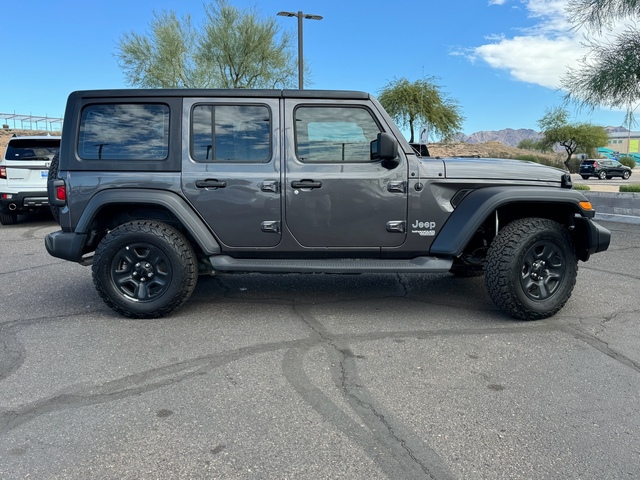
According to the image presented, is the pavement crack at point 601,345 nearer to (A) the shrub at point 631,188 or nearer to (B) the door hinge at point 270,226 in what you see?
(B) the door hinge at point 270,226

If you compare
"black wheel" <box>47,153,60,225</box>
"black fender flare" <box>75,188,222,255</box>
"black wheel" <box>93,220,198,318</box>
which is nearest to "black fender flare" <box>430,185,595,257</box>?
"black fender flare" <box>75,188,222,255</box>

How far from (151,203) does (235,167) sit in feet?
2.59

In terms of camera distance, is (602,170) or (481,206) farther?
(602,170)

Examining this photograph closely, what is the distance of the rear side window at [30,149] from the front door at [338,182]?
308 inches

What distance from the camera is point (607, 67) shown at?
1266 centimetres

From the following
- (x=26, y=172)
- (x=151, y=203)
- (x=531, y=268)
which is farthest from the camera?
(x=26, y=172)

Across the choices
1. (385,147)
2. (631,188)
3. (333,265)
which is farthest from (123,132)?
(631,188)

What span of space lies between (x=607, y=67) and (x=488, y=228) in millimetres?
10583

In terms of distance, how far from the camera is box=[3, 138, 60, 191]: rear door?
32.9 ft

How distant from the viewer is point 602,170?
127ft

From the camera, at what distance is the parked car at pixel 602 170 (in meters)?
38.6

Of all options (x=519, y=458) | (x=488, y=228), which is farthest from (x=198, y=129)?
(x=519, y=458)

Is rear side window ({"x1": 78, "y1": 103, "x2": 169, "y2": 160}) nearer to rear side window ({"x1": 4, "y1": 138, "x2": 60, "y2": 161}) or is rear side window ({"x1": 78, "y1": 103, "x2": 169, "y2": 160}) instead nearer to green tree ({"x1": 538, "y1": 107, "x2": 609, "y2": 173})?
rear side window ({"x1": 4, "y1": 138, "x2": 60, "y2": 161})

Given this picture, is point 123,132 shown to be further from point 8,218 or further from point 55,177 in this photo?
point 8,218
